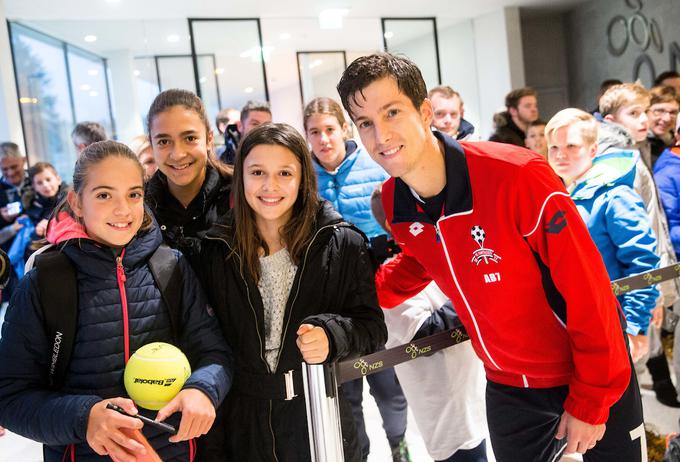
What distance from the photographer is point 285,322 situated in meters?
1.95

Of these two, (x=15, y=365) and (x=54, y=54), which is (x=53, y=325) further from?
(x=54, y=54)

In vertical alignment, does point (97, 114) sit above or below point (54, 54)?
below

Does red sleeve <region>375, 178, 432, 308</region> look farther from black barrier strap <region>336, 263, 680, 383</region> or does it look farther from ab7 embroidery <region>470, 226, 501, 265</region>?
ab7 embroidery <region>470, 226, 501, 265</region>

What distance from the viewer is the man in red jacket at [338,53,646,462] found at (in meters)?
1.70

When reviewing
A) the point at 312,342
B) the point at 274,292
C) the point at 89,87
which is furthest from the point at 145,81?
the point at 312,342

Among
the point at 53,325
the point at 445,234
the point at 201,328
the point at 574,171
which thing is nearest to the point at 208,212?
the point at 201,328

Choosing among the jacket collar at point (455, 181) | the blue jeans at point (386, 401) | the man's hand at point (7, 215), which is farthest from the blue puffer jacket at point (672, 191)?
the man's hand at point (7, 215)

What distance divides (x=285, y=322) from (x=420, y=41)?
461 inches

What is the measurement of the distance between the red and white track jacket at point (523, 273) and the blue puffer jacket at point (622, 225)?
2.49 ft

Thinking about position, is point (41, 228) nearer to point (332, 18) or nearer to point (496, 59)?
point (332, 18)

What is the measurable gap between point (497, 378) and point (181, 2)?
9.39 meters

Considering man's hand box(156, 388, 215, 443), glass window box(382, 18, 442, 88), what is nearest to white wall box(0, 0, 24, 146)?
glass window box(382, 18, 442, 88)

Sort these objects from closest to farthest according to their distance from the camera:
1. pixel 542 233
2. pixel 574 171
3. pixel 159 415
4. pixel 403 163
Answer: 1. pixel 159 415
2. pixel 542 233
3. pixel 403 163
4. pixel 574 171

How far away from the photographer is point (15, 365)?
5.39 ft
